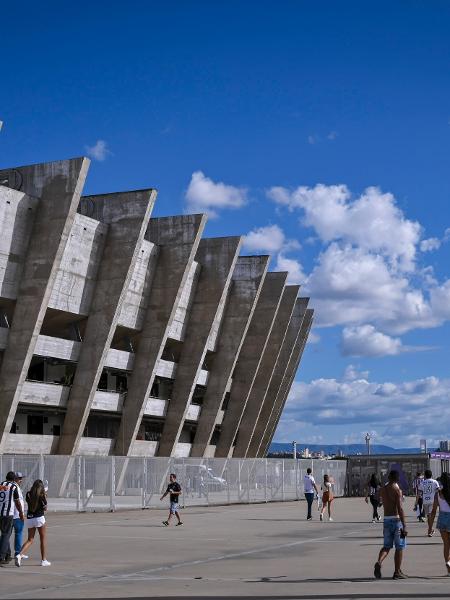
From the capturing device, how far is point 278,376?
258 ft

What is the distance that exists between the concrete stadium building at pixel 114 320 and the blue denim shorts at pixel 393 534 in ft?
96.5

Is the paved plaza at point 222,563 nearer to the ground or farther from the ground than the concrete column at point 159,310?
nearer to the ground

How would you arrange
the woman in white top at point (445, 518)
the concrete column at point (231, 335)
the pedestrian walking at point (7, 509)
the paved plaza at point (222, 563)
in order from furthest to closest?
the concrete column at point (231, 335) → the pedestrian walking at point (7, 509) → the woman in white top at point (445, 518) → the paved plaza at point (222, 563)

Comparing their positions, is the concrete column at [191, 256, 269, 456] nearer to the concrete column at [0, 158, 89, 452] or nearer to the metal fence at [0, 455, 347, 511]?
the metal fence at [0, 455, 347, 511]

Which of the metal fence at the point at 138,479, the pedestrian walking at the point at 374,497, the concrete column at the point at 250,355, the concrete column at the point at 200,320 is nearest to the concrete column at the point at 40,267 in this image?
the metal fence at the point at 138,479

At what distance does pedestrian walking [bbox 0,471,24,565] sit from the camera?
15.7 meters

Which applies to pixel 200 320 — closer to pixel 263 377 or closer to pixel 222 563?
pixel 263 377

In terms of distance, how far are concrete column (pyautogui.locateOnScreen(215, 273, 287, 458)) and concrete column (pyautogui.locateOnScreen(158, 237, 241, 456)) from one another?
10782 mm

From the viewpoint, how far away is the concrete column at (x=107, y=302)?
45656 mm

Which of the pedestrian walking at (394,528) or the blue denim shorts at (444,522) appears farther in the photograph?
the blue denim shorts at (444,522)

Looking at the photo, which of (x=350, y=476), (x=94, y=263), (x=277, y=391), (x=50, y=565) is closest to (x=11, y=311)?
(x=94, y=263)

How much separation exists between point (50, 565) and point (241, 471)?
28.2 metres

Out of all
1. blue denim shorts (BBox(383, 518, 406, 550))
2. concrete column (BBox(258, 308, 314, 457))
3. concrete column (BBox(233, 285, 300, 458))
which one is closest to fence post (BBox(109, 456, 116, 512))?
blue denim shorts (BBox(383, 518, 406, 550))

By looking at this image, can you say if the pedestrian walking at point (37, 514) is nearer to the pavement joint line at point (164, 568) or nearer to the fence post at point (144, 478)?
the pavement joint line at point (164, 568)
